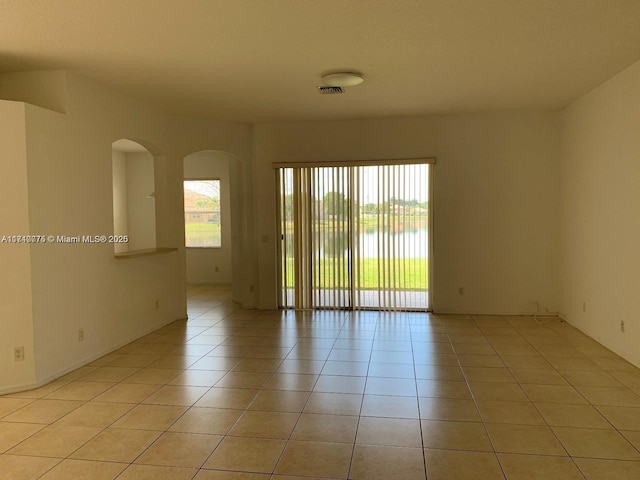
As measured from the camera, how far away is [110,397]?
142 inches

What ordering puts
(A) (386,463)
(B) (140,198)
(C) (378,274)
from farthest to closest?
(B) (140,198) < (C) (378,274) < (A) (386,463)

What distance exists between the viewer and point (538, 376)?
155 inches

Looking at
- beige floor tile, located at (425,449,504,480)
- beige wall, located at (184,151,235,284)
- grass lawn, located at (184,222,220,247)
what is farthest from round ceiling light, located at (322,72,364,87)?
grass lawn, located at (184,222,220,247)

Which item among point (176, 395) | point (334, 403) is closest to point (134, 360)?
point (176, 395)

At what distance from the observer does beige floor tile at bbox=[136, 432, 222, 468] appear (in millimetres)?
2650

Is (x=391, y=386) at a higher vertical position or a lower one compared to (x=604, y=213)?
lower

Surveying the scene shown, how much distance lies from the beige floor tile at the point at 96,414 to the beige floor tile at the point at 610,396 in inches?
130

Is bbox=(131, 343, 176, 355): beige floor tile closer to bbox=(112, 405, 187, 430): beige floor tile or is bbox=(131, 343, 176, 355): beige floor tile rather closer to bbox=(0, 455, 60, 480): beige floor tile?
bbox=(112, 405, 187, 430): beige floor tile

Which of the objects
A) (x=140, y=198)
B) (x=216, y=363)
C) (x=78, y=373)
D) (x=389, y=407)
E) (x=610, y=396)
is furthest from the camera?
(x=140, y=198)

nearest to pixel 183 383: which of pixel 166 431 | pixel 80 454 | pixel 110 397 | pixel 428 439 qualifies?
pixel 110 397

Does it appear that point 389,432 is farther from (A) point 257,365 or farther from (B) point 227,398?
(A) point 257,365

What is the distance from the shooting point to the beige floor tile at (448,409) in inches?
125

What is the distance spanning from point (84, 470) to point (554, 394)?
3.14m

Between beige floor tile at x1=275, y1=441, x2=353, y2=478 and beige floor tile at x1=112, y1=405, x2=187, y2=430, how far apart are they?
90 centimetres
